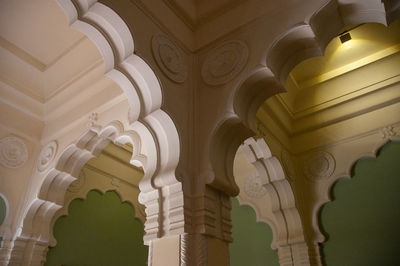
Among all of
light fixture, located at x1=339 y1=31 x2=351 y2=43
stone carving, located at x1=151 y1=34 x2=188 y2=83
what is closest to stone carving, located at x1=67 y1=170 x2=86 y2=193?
stone carving, located at x1=151 y1=34 x2=188 y2=83

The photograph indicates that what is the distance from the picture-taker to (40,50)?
4879 mm

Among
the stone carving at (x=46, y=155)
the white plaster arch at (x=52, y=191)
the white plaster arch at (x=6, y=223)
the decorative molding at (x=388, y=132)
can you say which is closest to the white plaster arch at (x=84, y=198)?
the white plaster arch at (x=52, y=191)

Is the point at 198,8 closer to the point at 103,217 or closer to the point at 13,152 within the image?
the point at 13,152

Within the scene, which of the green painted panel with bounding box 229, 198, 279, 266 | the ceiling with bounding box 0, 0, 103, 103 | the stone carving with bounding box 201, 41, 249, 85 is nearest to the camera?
the stone carving with bounding box 201, 41, 249, 85

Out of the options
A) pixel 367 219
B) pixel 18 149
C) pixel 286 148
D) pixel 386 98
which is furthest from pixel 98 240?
pixel 386 98

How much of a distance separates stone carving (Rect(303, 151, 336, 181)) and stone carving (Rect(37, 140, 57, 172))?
162 inches

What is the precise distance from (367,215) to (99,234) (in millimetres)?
4719

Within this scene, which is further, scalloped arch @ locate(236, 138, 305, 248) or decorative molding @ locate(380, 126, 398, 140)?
scalloped arch @ locate(236, 138, 305, 248)

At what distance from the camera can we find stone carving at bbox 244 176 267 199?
619 cm

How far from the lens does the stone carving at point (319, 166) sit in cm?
534

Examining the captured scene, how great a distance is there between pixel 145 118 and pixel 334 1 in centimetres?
194

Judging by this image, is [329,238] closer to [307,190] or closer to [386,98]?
[307,190]

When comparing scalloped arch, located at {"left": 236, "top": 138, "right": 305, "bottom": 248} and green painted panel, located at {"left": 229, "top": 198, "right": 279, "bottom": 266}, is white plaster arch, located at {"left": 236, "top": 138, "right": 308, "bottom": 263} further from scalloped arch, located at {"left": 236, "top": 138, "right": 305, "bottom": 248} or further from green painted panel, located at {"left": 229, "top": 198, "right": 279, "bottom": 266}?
green painted panel, located at {"left": 229, "top": 198, "right": 279, "bottom": 266}

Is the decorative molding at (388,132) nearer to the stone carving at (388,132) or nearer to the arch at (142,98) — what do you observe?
the stone carving at (388,132)
